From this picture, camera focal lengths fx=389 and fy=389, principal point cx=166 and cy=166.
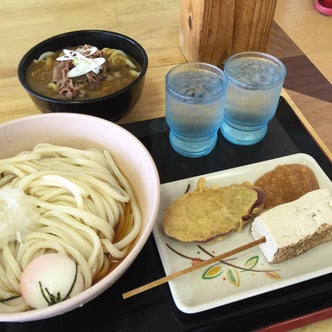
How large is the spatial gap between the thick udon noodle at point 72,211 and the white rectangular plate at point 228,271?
109 mm

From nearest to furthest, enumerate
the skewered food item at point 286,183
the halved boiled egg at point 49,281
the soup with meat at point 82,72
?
the halved boiled egg at point 49,281 < the skewered food item at point 286,183 < the soup with meat at point 82,72

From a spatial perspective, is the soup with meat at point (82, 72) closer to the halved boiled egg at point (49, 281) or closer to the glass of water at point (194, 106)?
the glass of water at point (194, 106)

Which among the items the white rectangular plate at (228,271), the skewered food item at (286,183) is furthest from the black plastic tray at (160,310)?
the skewered food item at (286,183)

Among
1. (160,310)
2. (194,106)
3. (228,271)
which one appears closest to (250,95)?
(194,106)

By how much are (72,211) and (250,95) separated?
0.59 m

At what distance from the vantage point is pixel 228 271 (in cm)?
89

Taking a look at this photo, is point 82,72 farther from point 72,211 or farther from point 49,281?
point 49,281

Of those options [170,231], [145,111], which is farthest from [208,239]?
[145,111]

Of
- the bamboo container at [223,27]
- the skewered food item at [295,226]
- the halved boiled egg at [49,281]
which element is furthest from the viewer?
the bamboo container at [223,27]

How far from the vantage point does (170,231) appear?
3.04 feet

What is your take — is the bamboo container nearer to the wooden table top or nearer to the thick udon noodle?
the wooden table top

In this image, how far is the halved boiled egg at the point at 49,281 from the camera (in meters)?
0.73

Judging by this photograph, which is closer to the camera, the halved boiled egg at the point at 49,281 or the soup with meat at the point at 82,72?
the halved boiled egg at the point at 49,281

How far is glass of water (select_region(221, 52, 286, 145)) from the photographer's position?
43.4 inches
